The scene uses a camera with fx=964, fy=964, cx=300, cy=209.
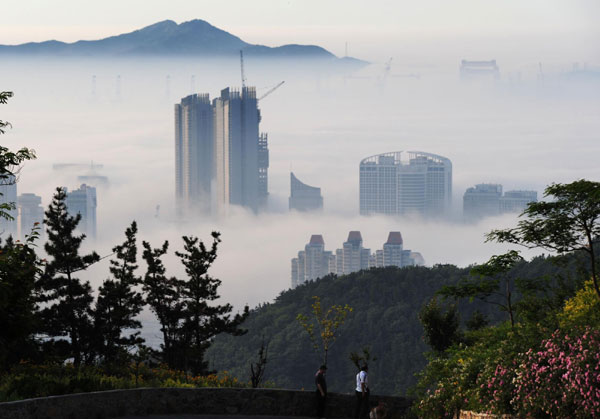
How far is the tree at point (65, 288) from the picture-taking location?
43.6 metres

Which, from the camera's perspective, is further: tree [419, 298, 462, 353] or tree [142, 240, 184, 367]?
tree [142, 240, 184, 367]

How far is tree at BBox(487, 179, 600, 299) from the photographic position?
93.4 feet

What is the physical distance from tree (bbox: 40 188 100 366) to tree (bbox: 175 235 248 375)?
4699mm

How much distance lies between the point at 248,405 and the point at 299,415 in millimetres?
1268

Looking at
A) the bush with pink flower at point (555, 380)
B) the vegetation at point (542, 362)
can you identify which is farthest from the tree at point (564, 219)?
the bush with pink flower at point (555, 380)

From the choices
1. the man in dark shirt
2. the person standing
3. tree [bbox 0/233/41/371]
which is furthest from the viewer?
tree [bbox 0/233/41/371]

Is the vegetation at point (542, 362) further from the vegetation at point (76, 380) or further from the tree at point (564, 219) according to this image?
the vegetation at point (76, 380)

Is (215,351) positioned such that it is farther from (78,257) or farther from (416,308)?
(78,257)

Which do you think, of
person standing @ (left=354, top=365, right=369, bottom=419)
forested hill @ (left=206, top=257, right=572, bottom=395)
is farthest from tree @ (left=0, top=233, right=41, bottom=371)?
forested hill @ (left=206, top=257, right=572, bottom=395)

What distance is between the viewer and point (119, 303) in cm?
4456

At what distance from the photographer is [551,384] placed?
18859 millimetres

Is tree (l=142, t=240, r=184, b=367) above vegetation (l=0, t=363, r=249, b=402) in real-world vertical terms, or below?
above

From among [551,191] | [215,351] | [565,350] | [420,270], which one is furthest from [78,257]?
[420,270]

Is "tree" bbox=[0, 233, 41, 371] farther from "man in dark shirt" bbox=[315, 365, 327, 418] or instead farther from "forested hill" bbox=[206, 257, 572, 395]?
"forested hill" bbox=[206, 257, 572, 395]
